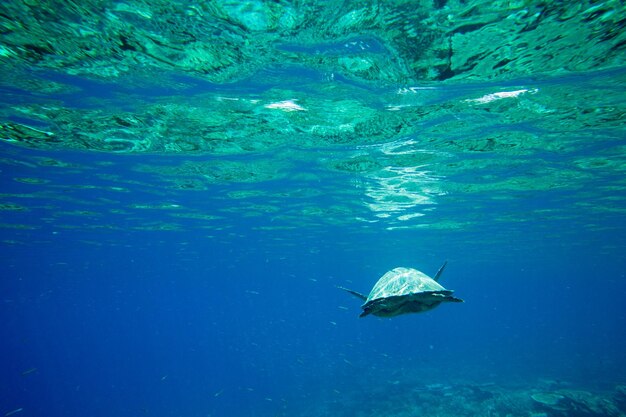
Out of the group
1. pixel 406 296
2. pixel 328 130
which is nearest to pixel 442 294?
pixel 406 296

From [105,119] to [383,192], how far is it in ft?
55.7

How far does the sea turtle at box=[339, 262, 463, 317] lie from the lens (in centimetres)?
598

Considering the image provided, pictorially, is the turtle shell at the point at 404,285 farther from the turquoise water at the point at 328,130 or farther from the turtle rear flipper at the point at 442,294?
the turquoise water at the point at 328,130

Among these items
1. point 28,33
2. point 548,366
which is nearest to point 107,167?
point 28,33

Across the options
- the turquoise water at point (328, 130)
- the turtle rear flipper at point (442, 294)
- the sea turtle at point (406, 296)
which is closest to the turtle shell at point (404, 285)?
the sea turtle at point (406, 296)

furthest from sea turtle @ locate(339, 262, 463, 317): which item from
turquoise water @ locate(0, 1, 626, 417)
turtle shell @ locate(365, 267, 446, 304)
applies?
turquoise water @ locate(0, 1, 626, 417)

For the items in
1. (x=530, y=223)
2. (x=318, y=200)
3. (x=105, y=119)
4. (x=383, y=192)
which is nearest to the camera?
(x=105, y=119)

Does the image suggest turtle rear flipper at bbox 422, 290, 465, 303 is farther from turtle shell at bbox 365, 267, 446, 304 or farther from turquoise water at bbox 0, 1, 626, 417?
Answer: turquoise water at bbox 0, 1, 626, 417

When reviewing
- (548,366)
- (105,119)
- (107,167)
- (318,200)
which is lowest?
(548,366)

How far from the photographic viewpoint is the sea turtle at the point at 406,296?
5980mm

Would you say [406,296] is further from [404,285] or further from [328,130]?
[328,130]

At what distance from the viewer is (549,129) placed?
13.8m

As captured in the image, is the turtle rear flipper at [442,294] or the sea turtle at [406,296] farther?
the sea turtle at [406,296]

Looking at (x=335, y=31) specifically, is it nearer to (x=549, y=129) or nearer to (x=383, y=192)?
(x=549, y=129)
